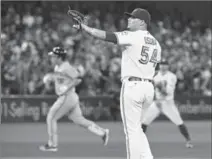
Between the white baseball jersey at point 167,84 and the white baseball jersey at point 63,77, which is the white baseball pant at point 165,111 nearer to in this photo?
the white baseball jersey at point 167,84

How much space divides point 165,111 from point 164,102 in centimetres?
26

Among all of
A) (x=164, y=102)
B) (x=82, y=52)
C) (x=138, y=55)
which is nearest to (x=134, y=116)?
(x=138, y=55)

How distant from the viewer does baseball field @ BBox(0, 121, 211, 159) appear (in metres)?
13.1

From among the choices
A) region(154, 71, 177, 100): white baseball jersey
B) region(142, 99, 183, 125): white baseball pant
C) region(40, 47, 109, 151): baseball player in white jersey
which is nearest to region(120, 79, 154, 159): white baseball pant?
→ region(40, 47, 109, 151): baseball player in white jersey

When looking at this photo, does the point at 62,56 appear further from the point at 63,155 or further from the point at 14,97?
the point at 14,97

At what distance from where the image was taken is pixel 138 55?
856 centimetres

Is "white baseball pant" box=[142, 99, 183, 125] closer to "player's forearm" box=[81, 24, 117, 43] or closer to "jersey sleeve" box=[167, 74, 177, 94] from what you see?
"jersey sleeve" box=[167, 74, 177, 94]

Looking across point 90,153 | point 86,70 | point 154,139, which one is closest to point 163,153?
point 90,153

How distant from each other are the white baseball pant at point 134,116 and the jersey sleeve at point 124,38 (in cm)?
59

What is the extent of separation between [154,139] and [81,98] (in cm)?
802

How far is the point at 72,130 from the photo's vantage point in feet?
69.2

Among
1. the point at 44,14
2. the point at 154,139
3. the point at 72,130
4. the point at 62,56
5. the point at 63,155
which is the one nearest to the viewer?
the point at 63,155

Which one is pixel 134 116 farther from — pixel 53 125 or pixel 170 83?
pixel 170 83

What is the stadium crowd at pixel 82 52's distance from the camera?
23.9 meters
